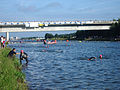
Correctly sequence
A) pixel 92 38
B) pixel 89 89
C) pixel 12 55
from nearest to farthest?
1. pixel 89 89
2. pixel 12 55
3. pixel 92 38

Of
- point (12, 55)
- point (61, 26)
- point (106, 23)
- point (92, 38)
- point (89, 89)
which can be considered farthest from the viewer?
point (92, 38)

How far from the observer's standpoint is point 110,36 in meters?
136

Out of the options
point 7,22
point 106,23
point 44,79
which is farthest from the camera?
point 106,23

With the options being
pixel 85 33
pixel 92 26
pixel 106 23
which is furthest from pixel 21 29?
pixel 85 33

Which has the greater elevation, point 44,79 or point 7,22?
point 7,22

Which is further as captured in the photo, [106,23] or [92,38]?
[92,38]

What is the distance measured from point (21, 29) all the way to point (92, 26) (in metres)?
31.6

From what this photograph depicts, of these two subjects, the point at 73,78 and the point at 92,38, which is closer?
the point at 73,78

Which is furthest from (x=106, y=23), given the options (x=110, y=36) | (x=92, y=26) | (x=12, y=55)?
(x=12, y=55)

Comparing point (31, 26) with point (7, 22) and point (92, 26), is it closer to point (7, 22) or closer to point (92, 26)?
point (7, 22)

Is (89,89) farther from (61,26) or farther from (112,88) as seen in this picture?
(61,26)

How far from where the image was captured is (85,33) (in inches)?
6826

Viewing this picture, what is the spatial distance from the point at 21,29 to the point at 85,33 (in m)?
88.9

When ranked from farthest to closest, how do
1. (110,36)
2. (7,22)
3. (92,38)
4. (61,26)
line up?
(92,38) < (110,36) < (61,26) < (7,22)
